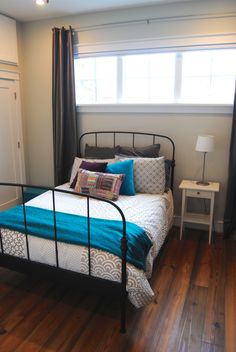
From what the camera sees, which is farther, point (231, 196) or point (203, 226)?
point (203, 226)

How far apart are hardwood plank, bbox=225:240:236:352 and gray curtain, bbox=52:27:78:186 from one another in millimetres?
2241

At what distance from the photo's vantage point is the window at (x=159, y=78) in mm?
3168

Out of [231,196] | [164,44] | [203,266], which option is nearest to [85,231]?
[203,266]

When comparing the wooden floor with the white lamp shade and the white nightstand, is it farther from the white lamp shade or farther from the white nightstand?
the white lamp shade

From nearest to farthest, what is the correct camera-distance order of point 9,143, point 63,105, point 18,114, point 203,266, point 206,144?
point 203,266 → point 206,144 → point 63,105 → point 9,143 → point 18,114

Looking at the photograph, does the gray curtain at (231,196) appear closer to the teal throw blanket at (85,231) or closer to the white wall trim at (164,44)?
the white wall trim at (164,44)

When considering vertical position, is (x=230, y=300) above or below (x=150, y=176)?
below

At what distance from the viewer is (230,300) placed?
7.39 ft

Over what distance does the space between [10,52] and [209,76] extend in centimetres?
254

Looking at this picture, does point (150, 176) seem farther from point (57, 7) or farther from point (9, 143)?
point (57, 7)

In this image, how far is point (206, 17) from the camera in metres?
3.02

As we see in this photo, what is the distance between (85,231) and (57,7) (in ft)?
8.95

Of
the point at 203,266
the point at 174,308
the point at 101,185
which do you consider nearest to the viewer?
the point at 174,308

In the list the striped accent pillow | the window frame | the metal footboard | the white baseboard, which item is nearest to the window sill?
the window frame
